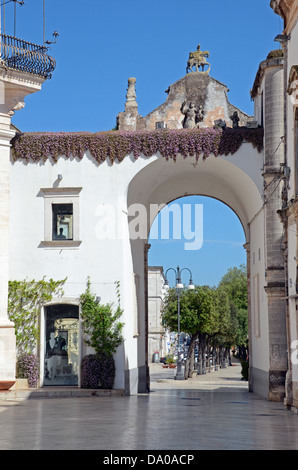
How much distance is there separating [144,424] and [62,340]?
9.10 metres

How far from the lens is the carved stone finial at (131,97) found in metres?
27.1

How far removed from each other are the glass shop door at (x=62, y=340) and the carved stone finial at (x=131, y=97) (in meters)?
8.51

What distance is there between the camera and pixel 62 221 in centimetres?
2256

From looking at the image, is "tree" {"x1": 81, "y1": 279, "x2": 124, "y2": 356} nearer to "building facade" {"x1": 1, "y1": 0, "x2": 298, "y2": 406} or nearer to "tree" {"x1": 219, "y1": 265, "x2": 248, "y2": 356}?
"building facade" {"x1": 1, "y1": 0, "x2": 298, "y2": 406}

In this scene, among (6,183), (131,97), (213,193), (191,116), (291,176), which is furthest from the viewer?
(131,97)

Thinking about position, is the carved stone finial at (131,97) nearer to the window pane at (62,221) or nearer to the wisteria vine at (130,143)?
the wisteria vine at (130,143)

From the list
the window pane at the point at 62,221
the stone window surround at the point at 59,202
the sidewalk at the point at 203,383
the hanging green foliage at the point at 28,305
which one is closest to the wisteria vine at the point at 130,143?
the stone window surround at the point at 59,202

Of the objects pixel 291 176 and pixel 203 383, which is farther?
pixel 203 383

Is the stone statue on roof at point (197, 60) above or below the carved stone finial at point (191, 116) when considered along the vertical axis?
above

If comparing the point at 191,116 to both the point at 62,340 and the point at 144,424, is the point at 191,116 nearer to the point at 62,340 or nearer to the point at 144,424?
the point at 62,340

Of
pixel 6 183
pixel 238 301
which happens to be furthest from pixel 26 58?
pixel 238 301

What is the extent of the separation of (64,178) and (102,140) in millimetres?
1623

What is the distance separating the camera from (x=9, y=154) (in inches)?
846
